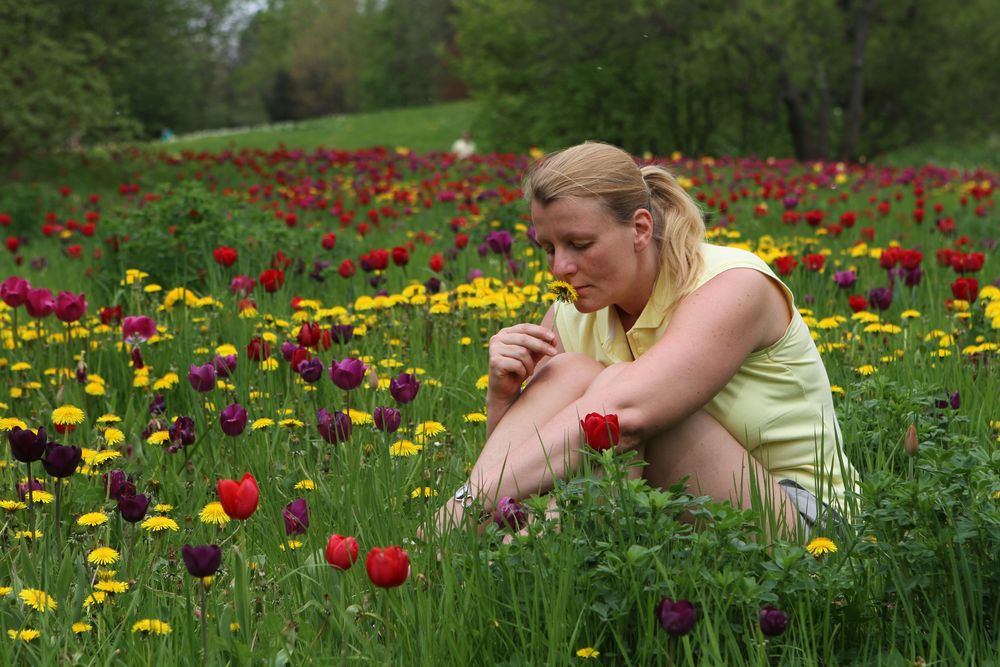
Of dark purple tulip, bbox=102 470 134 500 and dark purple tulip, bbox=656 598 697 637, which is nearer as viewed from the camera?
dark purple tulip, bbox=656 598 697 637

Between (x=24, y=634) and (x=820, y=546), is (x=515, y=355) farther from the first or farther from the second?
(x=24, y=634)

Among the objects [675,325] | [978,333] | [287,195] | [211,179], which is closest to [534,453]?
[675,325]

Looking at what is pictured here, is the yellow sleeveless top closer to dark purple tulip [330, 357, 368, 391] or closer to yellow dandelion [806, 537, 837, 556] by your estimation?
yellow dandelion [806, 537, 837, 556]

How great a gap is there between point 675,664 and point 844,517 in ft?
1.82

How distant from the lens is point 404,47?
59.1 m

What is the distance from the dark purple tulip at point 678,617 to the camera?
178 cm

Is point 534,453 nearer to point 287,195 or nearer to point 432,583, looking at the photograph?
point 432,583

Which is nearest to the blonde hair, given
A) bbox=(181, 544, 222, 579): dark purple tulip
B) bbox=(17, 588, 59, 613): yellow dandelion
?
bbox=(181, 544, 222, 579): dark purple tulip

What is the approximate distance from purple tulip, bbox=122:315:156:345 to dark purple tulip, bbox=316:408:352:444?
1.36m

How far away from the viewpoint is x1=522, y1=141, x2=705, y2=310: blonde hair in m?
2.76

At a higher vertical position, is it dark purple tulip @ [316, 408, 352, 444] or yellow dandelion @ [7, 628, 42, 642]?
dark purple tulip @ [316, 408, 352, 444]

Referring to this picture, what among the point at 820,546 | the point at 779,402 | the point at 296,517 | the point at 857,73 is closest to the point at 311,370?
the point at 296,517

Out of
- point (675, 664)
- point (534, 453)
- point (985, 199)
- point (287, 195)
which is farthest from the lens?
point (287, 195)

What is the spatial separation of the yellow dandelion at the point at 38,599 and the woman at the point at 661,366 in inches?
33.3
